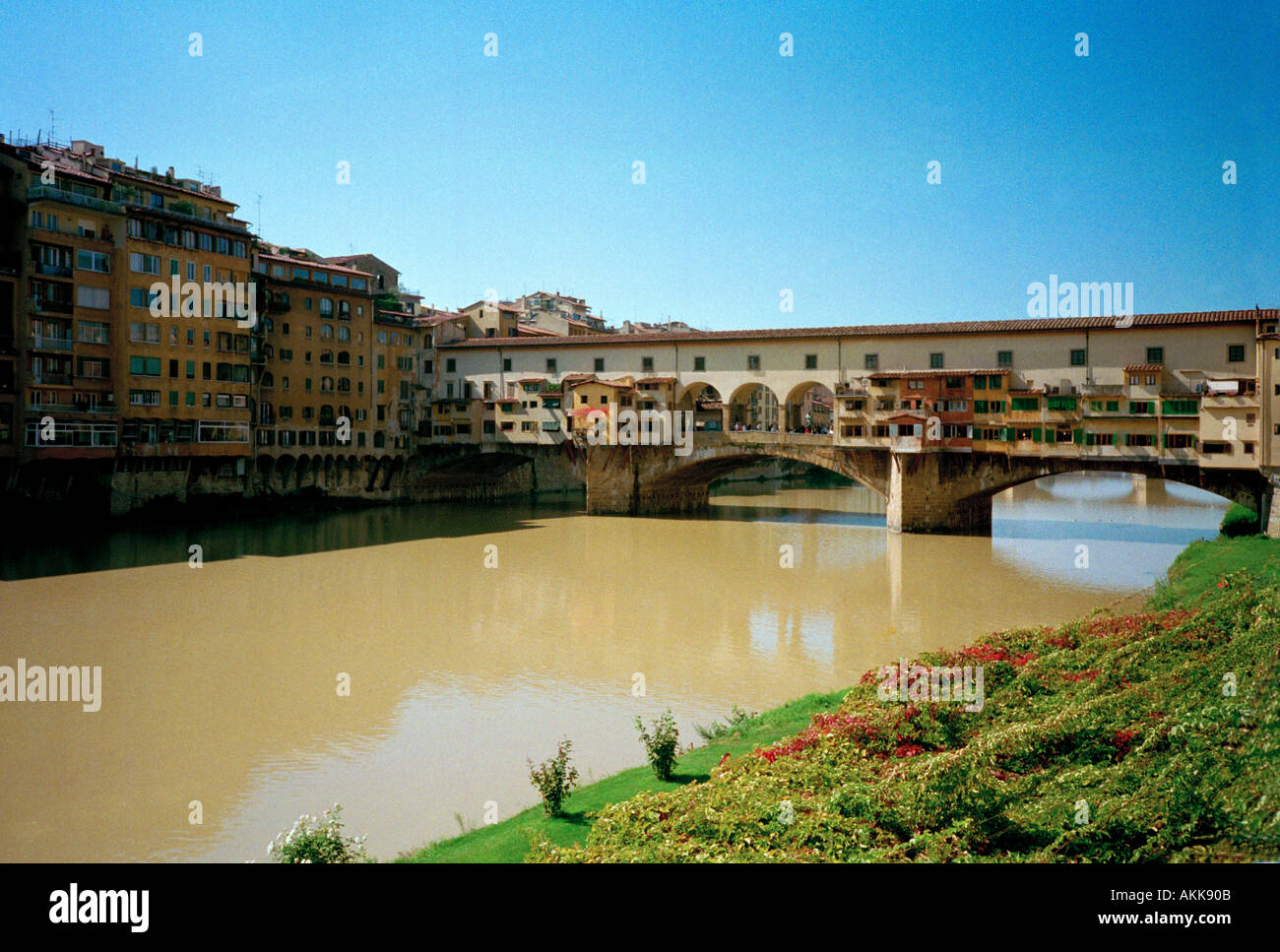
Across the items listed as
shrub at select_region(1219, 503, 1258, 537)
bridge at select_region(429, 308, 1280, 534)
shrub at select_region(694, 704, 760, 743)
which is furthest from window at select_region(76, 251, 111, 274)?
shrub at select_region(1219, 503, 1258, 537)

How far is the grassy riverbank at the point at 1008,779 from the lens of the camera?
6246mm

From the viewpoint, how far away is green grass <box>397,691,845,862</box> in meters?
8.96

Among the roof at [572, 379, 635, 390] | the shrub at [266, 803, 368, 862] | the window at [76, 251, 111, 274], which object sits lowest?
the shrub at [266, 803, 368, 862]

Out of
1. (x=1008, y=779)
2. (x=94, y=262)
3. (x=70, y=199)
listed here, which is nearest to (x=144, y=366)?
(x=94, y=262)

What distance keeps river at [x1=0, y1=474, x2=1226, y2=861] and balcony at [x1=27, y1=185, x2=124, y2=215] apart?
13911mm

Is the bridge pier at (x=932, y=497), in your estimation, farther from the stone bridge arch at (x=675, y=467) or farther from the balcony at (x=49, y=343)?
the balcony at (x=49, y=343)

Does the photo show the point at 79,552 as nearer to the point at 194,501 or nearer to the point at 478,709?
the point at 194,501

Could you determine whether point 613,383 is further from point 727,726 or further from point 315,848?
point 315,848

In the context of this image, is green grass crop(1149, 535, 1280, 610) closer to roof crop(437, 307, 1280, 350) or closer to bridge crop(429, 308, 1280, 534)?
bridge crop(429, 308, 1280, 534)

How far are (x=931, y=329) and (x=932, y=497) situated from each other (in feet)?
25.9

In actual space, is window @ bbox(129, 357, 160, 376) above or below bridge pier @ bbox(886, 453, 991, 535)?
above

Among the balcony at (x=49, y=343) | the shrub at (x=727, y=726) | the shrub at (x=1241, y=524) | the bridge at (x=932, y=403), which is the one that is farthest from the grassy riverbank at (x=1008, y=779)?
the balcony at (x=49, y=343)

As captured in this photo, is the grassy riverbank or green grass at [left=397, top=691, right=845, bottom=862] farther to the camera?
green grass at [left=397, top=691, right=845, bottom=862]

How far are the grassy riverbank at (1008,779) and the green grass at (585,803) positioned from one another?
0.14 ft
